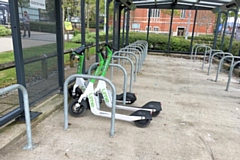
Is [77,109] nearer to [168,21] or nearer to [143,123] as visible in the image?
[143,123]

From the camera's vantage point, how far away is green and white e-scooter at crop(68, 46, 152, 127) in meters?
2.58

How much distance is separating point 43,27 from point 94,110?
1.42 m

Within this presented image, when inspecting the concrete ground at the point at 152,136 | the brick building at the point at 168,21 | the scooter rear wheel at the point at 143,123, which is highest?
the brick building at the point at 168,21

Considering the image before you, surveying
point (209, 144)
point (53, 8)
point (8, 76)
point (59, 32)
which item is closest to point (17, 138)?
point (59, 32)

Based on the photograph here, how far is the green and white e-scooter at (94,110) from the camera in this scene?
8.46ft

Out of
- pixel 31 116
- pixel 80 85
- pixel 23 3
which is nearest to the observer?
pixel 23 3

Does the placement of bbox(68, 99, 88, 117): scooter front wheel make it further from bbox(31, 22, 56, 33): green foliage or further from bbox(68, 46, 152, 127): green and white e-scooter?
bbox(31, 22, 56, 33): green foliage

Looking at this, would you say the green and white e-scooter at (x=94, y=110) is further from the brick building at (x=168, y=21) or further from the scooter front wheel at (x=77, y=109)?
the brick building at (x=168, y=21)

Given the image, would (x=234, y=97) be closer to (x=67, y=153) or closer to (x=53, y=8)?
(x=67, y=153)

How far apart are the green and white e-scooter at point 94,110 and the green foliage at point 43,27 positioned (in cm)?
95

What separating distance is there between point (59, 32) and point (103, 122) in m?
1.60

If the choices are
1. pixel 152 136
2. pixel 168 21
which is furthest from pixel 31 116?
pixel 168 21

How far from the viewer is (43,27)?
9.52 ft

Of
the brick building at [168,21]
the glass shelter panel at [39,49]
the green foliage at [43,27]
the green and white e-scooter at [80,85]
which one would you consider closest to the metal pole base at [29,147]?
the glass shelter panel at [39,49]
